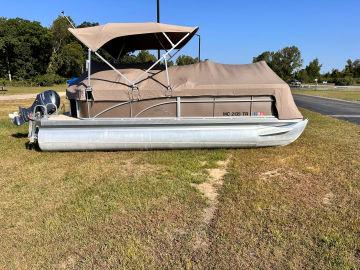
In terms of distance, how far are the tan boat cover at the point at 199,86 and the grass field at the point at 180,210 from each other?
3.53 ft

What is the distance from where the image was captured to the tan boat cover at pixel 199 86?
7410mm

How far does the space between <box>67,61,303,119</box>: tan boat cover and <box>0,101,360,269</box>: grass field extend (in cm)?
108

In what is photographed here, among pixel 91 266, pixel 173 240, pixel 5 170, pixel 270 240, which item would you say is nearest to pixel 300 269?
pixel 270 240

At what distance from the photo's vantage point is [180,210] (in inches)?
182

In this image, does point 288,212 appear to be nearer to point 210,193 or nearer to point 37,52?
point 210,193

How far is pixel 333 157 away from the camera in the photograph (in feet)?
23.5

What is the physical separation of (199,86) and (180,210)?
11.0 feet

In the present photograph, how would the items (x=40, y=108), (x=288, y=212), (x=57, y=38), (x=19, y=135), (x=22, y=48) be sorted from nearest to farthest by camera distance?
(x=288, y=212) → (x=40, y=108) → (x=19, y=135) → (x=22, y=48) → (x=57, y=38)

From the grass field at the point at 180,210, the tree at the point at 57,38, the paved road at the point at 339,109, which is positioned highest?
the tree at the point at 57,38

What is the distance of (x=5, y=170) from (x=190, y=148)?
3.26 metres

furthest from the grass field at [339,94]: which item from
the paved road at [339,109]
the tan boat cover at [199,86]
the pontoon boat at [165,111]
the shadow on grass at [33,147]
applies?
the shadow on grass at [33,147]

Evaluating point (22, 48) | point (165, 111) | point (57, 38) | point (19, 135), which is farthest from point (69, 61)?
point (165, 111)

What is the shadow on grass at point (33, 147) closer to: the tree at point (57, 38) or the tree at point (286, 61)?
the tree at point (57, 38)

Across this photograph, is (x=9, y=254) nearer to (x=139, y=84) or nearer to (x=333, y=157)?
(x=139, y=84)
